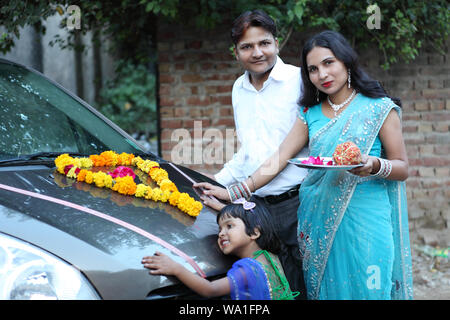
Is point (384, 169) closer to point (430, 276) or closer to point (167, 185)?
point (167, 185)

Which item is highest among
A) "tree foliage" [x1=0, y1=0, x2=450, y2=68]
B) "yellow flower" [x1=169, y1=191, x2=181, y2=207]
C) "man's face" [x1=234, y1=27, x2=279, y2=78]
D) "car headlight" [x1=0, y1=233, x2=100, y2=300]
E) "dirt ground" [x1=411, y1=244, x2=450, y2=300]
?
"tree foliage" [x1=0, y1=0, x2=450, y2=68]

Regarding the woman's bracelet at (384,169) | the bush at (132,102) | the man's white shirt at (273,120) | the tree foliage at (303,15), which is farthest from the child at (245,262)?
the bush at (132,102)

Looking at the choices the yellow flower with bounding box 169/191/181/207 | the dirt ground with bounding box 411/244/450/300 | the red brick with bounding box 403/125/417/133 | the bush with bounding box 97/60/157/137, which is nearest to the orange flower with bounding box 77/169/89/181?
the yellow flower with bounding box 169/191/181/207

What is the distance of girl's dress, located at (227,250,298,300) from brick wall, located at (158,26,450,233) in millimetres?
2741

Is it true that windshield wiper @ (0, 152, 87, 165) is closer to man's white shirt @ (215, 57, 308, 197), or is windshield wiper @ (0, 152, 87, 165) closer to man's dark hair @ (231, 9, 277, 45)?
man's white shirt @ (215, 57, 308, 197)

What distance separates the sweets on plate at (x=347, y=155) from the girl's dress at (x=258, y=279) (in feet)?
1.70

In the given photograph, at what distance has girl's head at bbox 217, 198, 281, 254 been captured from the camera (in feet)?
7.14

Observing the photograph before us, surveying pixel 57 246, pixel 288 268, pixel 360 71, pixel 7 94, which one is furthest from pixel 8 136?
pixel 360 71

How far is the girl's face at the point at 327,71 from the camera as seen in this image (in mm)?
2365

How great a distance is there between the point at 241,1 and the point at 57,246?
3.12 meters

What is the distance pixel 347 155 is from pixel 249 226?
1.73 feet

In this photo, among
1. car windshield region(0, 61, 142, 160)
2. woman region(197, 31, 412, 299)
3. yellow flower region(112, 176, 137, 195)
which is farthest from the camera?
car windshield region(0, 61, 142, 160)

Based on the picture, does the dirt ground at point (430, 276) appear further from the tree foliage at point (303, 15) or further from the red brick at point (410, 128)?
the tree foliage at point (303, 15)

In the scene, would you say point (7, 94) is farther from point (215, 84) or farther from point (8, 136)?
point (215, 84)
